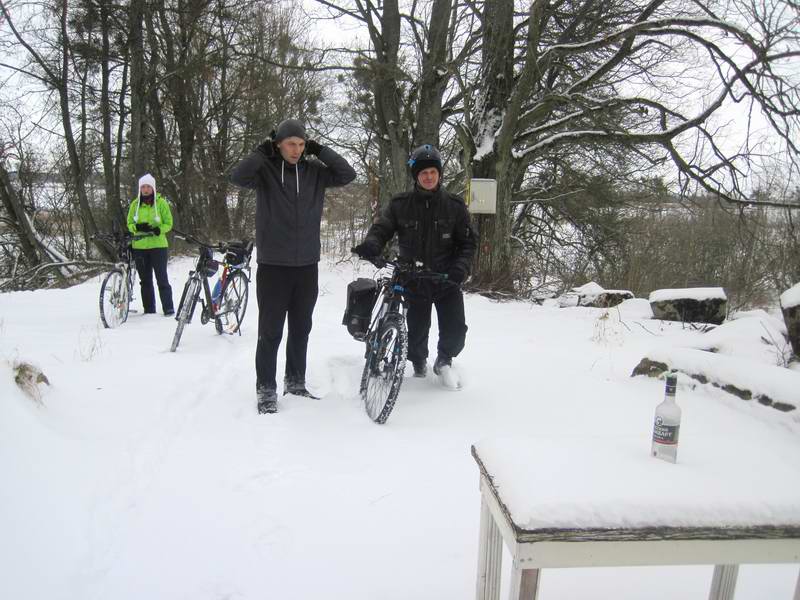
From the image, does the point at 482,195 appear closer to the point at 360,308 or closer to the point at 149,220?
the point at 149,220

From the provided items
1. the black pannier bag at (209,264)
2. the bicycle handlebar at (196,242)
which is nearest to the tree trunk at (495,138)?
the bicycle handlebar at (196,242)

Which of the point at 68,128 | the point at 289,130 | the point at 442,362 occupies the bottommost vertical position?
the point at 442,362

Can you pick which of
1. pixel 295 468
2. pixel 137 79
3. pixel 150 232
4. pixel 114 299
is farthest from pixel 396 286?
pixel 137 79

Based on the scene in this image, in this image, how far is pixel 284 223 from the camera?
11.6ft

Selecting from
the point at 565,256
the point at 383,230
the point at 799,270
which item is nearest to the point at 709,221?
the point at 565,256

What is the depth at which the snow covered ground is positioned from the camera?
6.42 ft

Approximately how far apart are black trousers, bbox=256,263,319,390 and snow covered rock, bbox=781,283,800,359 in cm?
375

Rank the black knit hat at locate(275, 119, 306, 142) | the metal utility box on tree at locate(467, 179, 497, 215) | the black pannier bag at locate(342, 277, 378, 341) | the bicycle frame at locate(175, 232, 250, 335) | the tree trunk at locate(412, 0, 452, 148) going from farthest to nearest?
the tree trunk at locate(412, 0, 452, 148), the metal utility box on tree at locate(467, 179, 497, 215), the bicycle frame at locate(175, 232, 250, 335), the black pannier bag at locate(342, 277, 378, 341), the black knit hat at locate(275, 119, 306, 142)

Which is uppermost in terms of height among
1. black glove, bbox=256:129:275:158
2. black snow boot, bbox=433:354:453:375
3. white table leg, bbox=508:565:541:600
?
black glove, bbox=256:129:275:158

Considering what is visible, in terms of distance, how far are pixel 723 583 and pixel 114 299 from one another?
6311mm

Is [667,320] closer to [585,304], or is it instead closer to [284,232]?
[585,304]

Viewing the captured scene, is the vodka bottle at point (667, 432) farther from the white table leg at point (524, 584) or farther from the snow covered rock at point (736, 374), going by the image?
the snow covered rock at point (736, 374)

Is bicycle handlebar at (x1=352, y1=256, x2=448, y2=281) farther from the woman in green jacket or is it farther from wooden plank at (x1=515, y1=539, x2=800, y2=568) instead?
the woman in green jacket

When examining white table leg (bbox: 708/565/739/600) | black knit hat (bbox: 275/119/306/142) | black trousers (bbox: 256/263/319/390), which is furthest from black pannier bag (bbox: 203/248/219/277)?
white table leg (bbox: 708/565/739/600)
